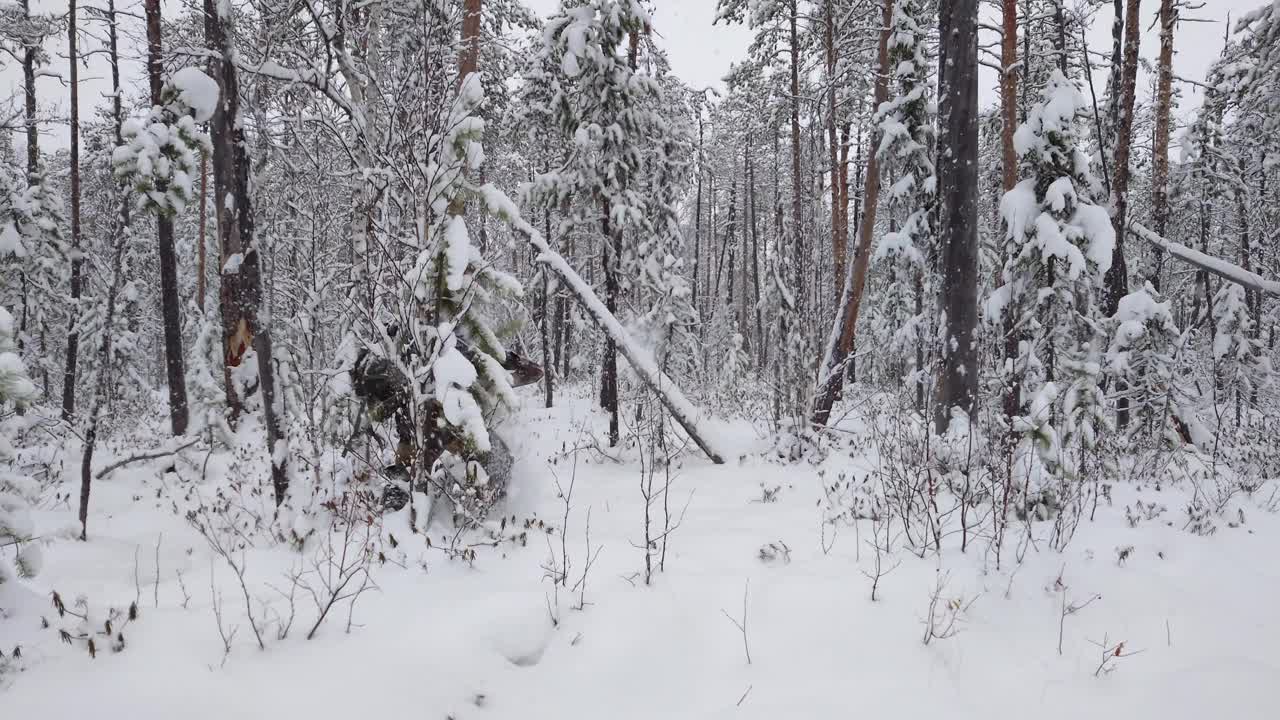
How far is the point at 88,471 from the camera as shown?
237 inches

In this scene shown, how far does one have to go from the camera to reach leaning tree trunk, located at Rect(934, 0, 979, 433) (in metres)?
5.54

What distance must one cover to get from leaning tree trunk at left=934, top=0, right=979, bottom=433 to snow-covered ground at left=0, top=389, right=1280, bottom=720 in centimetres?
171

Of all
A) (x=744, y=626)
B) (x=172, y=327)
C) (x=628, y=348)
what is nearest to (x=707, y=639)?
(x=744, y=626)

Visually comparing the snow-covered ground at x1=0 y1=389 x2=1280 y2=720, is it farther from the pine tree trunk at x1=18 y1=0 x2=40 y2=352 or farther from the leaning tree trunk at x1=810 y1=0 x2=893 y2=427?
the pine tree trunk at x1=18 y1=0 x2=40 y2=352

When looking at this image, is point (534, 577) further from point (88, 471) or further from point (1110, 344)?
point (1110, 344)

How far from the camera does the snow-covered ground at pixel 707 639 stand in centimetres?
271

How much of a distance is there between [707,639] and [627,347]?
4.94 meters

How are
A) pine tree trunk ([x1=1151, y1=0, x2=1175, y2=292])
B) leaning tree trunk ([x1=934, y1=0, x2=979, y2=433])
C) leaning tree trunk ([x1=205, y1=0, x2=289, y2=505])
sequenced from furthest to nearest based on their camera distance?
pine tree trunk ([x1=1151, y1=0, x2=1175, y2=292]), leaning tree trunk ([x1=934, y1=0, x2=979, y2=433]), leaning tree trunk ([x1=205, y1=0, x2=289, y2=505])

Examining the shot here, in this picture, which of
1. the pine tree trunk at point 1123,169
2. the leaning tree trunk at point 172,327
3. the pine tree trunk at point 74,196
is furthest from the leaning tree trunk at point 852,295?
the pine tree trunk at point 74,196

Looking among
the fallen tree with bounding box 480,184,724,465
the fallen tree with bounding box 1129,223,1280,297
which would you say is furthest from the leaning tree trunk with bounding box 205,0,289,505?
the fallen tree with bounding box 1129,223,1280,297

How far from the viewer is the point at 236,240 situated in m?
5.56

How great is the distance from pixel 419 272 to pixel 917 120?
9.40m

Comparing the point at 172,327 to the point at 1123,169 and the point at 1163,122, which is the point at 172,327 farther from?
the point at 1163,122

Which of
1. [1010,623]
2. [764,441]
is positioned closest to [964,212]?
[1010,623]
